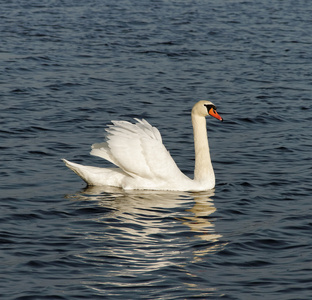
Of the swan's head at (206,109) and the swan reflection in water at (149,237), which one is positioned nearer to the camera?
the swan reflection in water at (149,237)

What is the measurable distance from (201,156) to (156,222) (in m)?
2.54

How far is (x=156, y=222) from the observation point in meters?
10.7

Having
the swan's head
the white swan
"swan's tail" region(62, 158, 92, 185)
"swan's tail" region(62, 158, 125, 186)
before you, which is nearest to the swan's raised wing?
the white swan

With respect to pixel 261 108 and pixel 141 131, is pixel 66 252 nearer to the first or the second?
pixel 141 131

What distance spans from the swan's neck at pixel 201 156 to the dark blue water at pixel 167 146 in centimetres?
35

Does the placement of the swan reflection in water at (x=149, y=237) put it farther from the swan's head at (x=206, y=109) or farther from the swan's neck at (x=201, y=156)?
the swan's head at (x=206, y=109)

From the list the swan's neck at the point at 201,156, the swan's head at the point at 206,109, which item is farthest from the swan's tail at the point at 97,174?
the swan's head at the point at 206,109

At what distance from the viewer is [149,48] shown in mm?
25375

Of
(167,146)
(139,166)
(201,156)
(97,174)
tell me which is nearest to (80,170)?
(97,174)

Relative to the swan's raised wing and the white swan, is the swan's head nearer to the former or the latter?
the white swan

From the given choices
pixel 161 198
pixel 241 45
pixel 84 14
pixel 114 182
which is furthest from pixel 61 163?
pixel 84 14

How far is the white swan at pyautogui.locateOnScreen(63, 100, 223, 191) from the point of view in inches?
480

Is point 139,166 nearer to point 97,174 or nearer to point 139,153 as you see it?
point 139,153

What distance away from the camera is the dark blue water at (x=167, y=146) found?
349 inches
